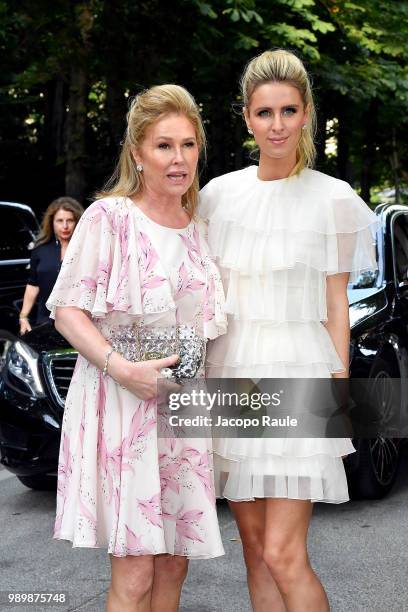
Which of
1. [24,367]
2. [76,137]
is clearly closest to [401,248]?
[24,367]

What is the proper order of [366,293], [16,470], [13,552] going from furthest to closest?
1. [366,293]
2. [16,470]
3. [13,552]

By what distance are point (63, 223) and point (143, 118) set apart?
604cm

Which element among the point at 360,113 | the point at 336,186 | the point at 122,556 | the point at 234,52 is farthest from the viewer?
the point at 360,113

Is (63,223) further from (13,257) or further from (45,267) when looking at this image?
(13,257)

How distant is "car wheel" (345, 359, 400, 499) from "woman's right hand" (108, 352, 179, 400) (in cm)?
304

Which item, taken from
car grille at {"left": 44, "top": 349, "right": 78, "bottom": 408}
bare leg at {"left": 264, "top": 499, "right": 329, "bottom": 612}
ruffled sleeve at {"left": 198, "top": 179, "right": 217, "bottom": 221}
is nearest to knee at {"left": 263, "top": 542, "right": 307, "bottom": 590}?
bare leg at {"left": 264, "top": 499, "right": 329, "bottom": 612}

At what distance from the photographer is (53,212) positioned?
30.6ft

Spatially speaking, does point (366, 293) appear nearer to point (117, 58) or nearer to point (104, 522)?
point (104, 522)

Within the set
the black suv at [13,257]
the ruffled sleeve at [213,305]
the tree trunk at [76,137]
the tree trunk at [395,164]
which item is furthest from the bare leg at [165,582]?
the tree trunk at [395,164]

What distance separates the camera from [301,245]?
339 cm

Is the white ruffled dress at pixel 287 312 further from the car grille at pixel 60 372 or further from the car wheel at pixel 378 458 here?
the car grille at pixel 60 372

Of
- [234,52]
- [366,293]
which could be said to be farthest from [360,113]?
[366,293]

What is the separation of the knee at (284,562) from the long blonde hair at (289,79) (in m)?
1.19

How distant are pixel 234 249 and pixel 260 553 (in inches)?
39.0
